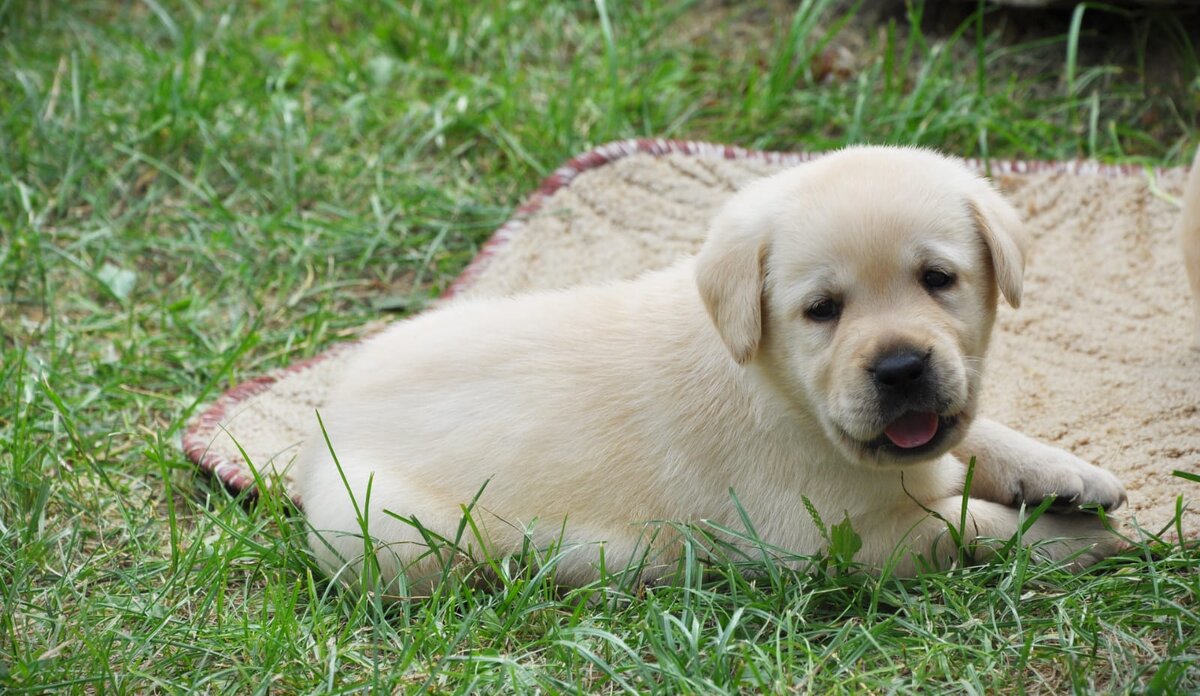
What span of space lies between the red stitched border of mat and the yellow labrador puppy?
80 cm

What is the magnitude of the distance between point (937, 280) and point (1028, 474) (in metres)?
0.83

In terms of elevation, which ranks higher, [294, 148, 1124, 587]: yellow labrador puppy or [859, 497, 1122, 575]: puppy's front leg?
[294, 148, 1124, 587]: yellow labrador puppy

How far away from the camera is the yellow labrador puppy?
3340 millimetres

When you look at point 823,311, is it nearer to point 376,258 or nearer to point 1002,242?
point 1002,242

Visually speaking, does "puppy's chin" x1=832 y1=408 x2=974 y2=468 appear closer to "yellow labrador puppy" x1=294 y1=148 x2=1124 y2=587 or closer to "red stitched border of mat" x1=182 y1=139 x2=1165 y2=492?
"yellow labrador puppy" x1=294 y1=148 x2=1124 y2=587

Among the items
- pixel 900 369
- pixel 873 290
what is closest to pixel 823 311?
pixel 873 290

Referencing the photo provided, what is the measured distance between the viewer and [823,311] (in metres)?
3.43

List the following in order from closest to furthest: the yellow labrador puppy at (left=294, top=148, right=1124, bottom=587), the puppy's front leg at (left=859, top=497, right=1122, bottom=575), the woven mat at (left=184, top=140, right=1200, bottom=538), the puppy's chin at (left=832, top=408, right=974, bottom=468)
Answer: the yellow labrador puppy at (left=294, top=148, right=1124, bottom=587), the puppy's chin at (left=832, top=408, right=974, bottom=468), the puppy's front leg at (left=859, top=497, right=1122, bottom=575), the woven mat at (left=184, top=140, right=1200, bottom=538)

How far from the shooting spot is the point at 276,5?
7.72m

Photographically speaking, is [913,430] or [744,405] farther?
[744,405]

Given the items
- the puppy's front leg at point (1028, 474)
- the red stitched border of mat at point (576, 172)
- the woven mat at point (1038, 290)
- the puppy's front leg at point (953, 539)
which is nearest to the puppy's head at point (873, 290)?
the puppy's front leg at point (953, 539)

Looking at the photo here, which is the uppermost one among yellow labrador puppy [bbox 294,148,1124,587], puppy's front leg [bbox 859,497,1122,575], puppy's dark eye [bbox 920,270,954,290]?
puppy's dark eye [bbox 920,270,954,290]

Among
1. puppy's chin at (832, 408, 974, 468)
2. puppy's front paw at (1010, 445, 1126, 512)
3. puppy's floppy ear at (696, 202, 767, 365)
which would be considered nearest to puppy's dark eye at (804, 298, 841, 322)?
puppy's floppy ear at (696, 202, 767, 365)

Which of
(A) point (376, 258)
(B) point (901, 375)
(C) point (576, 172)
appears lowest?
(A) point (376, 258)
